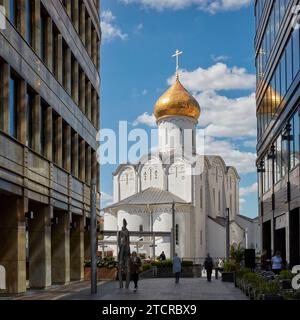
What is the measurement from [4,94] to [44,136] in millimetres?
6168

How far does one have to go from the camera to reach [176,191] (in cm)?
7981

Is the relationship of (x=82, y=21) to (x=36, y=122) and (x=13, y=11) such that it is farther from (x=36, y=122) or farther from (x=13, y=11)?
(x=13, y=11)

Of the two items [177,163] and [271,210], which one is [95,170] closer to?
[271,210]

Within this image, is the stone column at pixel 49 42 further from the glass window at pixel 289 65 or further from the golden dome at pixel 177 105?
the golden dome at pixel 177 105

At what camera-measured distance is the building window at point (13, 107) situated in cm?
2125

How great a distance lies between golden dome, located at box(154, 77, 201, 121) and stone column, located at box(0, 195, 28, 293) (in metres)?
58.9

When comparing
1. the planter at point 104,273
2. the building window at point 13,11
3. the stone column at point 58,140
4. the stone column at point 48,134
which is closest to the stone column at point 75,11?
the stone column at point 58,140

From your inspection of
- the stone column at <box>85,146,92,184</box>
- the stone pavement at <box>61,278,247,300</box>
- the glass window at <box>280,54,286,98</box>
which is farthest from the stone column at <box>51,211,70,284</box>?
the glass window at <box>280,54,286,98</box>

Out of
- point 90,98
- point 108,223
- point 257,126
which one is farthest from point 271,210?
point 108,223

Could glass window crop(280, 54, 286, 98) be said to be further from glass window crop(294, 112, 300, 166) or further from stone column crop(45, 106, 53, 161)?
stone column crop(45, 106, 53, 161)

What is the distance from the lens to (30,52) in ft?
74.7

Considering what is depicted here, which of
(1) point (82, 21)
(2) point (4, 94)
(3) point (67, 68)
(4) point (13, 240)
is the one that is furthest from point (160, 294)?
(1) point (82, 21)

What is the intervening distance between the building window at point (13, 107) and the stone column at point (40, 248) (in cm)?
451

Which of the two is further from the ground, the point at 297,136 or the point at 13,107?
the point at 13,107
